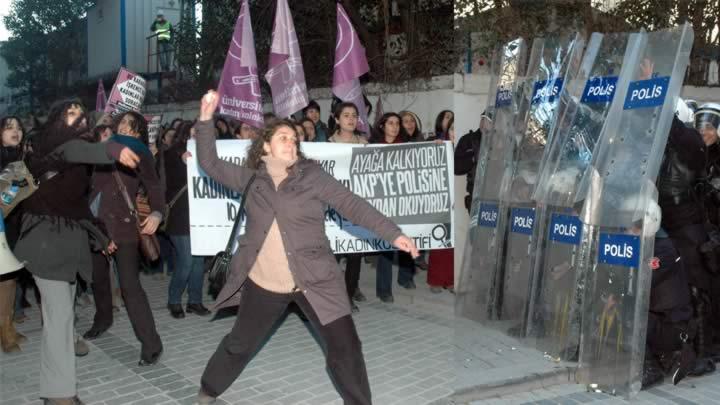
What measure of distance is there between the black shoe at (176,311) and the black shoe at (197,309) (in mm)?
143

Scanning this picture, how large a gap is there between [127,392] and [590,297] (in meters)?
3.19

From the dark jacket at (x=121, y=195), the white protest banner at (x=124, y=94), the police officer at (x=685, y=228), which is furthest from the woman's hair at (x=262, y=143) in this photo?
the white protest banner at (x=124, y=94)

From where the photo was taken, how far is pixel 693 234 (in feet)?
17.8

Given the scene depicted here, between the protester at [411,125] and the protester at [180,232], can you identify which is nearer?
the protester at [180,232]

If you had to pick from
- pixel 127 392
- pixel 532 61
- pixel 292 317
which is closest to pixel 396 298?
pixel 292 317

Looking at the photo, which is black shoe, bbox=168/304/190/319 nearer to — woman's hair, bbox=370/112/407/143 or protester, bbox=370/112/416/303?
protester, bbox=370/112/416/303

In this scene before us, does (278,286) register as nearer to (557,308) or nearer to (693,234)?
(557,308)

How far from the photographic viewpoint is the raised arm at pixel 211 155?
14.4ft

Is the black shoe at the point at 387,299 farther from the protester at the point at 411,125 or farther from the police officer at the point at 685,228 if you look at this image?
the police officer at the point at 685,228

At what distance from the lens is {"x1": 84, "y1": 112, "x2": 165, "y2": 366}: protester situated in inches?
217

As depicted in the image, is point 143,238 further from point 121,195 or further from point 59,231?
point 59,231

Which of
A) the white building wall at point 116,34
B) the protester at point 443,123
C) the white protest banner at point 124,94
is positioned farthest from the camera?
the white building wall at point 116,34

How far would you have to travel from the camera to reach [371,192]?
7.27m

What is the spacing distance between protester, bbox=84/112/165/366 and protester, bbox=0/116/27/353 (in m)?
0.58
